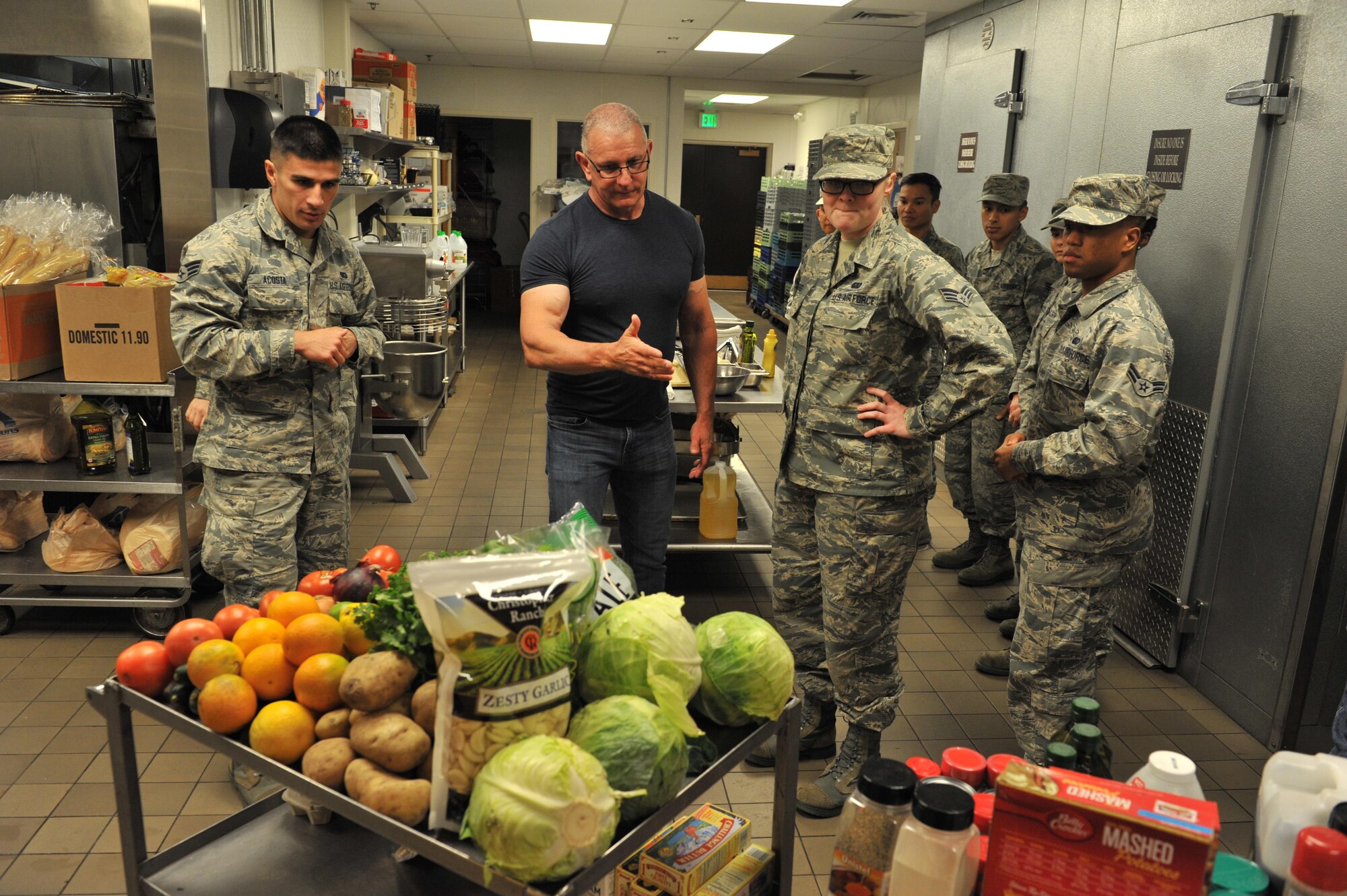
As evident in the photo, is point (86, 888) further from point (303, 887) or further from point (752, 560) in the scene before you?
point (752, 560)

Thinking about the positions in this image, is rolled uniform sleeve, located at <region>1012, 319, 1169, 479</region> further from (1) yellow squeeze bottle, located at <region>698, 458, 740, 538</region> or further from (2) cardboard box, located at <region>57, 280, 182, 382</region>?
(2) cardboard box, located at <region>57, 280, 182, 382</region>

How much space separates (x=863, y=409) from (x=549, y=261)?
3.08ft

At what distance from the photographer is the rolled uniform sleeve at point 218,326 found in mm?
2615

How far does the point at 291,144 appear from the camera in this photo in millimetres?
2623

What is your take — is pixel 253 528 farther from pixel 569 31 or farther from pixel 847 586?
pixel 569 31

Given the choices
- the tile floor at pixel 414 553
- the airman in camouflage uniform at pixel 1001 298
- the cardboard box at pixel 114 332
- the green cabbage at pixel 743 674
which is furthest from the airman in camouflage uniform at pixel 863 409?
the cardboard box at pixel 114 332

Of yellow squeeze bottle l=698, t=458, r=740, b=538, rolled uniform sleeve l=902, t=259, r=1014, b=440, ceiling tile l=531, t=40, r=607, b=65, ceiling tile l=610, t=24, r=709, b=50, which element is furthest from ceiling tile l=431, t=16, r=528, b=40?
rolled uniform sleeve l=902, t=259, r=1014, b=440

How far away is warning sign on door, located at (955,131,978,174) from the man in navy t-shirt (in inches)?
130

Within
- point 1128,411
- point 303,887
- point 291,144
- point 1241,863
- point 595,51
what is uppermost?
point 595,51

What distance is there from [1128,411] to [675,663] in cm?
166

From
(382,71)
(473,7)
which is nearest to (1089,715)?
(382,71)

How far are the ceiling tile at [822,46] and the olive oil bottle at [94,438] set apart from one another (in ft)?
22.8

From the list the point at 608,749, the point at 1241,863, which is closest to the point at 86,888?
the point at 608,749

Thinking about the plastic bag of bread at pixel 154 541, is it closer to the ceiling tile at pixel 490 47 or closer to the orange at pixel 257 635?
the orange at pixel 257 635
